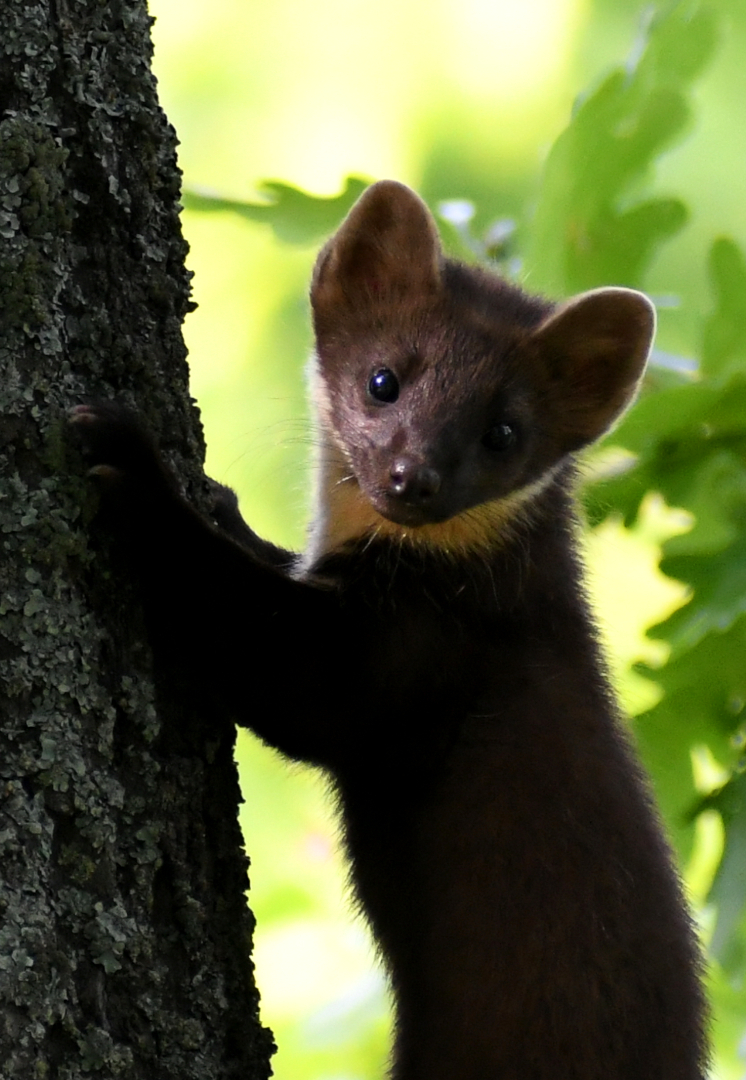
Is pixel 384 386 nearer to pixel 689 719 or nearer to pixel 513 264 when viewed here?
pixel 513 264

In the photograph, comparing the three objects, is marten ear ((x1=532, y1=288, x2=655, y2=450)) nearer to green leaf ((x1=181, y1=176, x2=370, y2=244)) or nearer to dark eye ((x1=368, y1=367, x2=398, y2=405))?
dark eye ((x1=368, y1=367, x2=398, y2=405))

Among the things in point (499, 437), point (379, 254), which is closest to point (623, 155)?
point (379, 254)

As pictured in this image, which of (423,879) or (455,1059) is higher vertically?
(423,879)

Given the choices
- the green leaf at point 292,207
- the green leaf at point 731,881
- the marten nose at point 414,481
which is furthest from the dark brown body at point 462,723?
the green leaf at point 292,207

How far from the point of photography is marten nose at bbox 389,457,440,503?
11.2 feet

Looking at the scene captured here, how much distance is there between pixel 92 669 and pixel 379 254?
1833 millimetres

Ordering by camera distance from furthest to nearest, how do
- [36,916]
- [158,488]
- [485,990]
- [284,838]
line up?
[284,838] → [485,990] → [158,488] → [36,916]

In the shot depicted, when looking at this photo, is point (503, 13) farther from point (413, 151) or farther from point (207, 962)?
point (207, 962)

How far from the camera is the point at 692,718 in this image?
3.71 m

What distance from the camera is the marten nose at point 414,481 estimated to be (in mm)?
3422

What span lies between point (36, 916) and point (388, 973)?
1.44 metres

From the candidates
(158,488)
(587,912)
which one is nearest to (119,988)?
(158,488)

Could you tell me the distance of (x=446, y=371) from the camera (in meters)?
3.74

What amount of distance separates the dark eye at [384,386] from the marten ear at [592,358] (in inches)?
15.2
